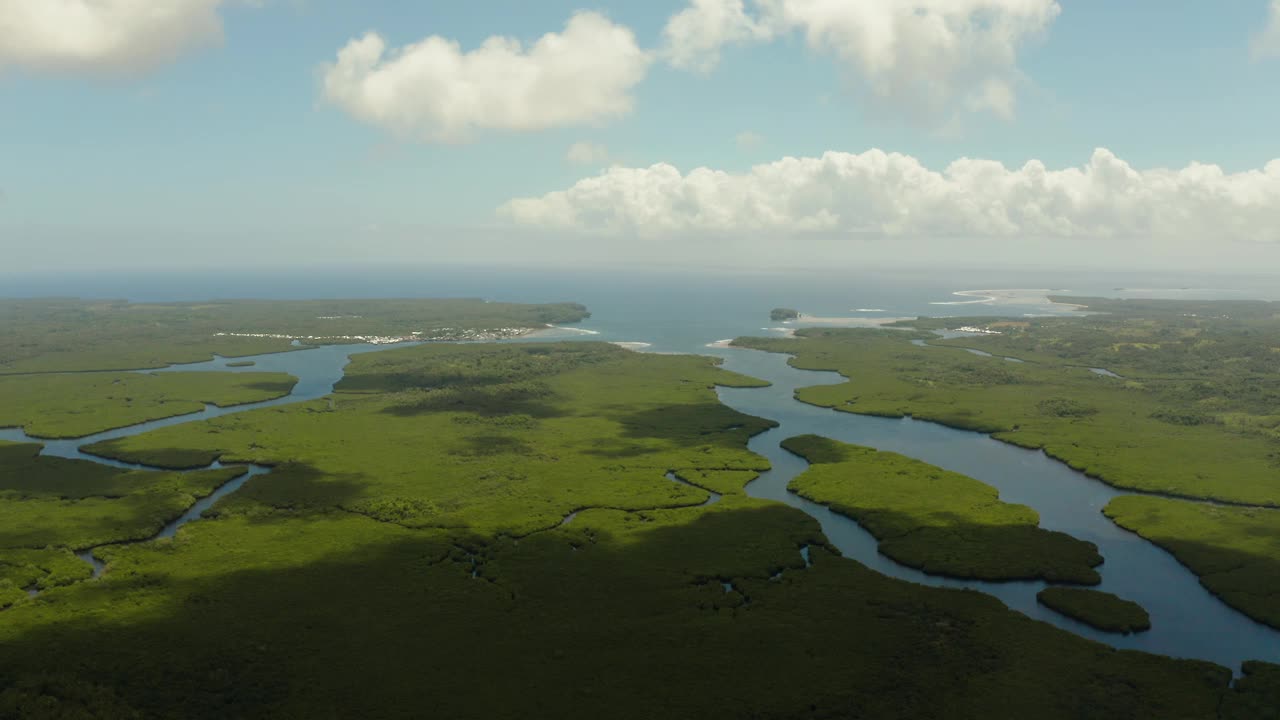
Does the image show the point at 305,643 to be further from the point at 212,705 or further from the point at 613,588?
the point at 613,588

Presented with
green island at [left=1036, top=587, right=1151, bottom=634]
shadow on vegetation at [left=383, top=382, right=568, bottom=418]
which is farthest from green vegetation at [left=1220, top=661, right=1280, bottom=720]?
shadow on vegetation at [left=383, top=382, right=568, bottom=418]

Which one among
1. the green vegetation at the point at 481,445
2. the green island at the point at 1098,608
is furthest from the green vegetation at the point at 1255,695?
the green vegetation at the point at 481,445

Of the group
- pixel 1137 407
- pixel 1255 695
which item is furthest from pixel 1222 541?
pixel 1137 407

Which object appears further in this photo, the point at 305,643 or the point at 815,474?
the point at 815,474

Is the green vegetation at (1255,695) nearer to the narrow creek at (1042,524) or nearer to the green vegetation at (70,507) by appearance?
the narrow creek at (1042,524)

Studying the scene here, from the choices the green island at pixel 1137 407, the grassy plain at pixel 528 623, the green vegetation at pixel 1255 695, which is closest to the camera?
the green vegetation at pixel 1255 695

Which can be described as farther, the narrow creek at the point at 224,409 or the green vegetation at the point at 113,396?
the green vegetation at the point at 113,396

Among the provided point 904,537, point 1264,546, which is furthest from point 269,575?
point 1264,546

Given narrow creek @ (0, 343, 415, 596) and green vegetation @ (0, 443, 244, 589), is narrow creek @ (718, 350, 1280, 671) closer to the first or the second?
narrow creek @ (0, 343, 415, 596)
